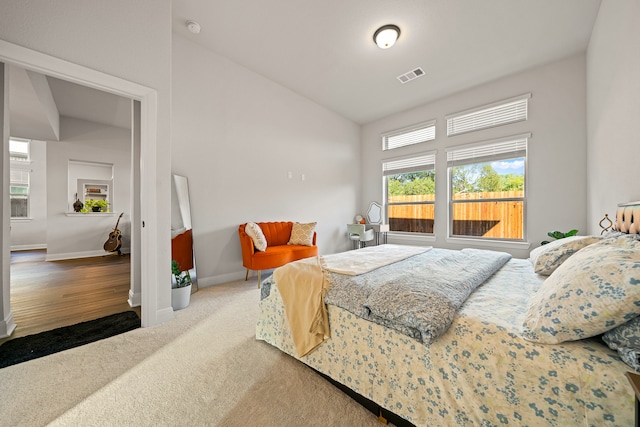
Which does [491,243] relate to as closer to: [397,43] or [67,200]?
[397,43]

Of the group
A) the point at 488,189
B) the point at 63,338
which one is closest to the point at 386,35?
the point at 488,189

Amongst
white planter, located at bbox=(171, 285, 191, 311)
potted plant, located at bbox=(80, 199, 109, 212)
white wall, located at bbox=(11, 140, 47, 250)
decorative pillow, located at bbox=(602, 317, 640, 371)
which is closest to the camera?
decorative pillow, located at bbox=(602, 317, 640, 371)

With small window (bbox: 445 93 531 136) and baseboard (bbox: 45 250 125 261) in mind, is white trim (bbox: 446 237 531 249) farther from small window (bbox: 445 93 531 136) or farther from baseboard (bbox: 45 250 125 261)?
baseboard (bbox: 45 250 125 261)

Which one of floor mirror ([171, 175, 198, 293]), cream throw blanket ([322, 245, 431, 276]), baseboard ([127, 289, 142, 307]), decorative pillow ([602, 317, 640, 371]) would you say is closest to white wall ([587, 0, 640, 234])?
decorative pillow ([602, 317, 640, 371])

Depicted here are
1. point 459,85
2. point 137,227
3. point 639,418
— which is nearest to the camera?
point 639,418

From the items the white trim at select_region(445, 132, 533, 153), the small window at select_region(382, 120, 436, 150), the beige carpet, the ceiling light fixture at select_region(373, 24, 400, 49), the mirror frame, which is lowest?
the beige carpet

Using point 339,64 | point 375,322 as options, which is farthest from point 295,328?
point 339,64

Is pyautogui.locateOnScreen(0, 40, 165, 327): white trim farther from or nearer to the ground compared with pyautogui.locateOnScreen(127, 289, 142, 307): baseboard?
farther from the ground

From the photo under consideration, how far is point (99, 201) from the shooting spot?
593 cm

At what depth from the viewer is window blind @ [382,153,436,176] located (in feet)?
15.9

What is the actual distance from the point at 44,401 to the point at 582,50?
20.8ft

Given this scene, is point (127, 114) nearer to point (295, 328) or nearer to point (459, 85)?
point (295, 328)

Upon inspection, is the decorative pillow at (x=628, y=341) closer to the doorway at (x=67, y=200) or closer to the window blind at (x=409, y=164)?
the doorway at (x=67, y=200)

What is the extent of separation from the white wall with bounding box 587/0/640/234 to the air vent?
73.0 inches
